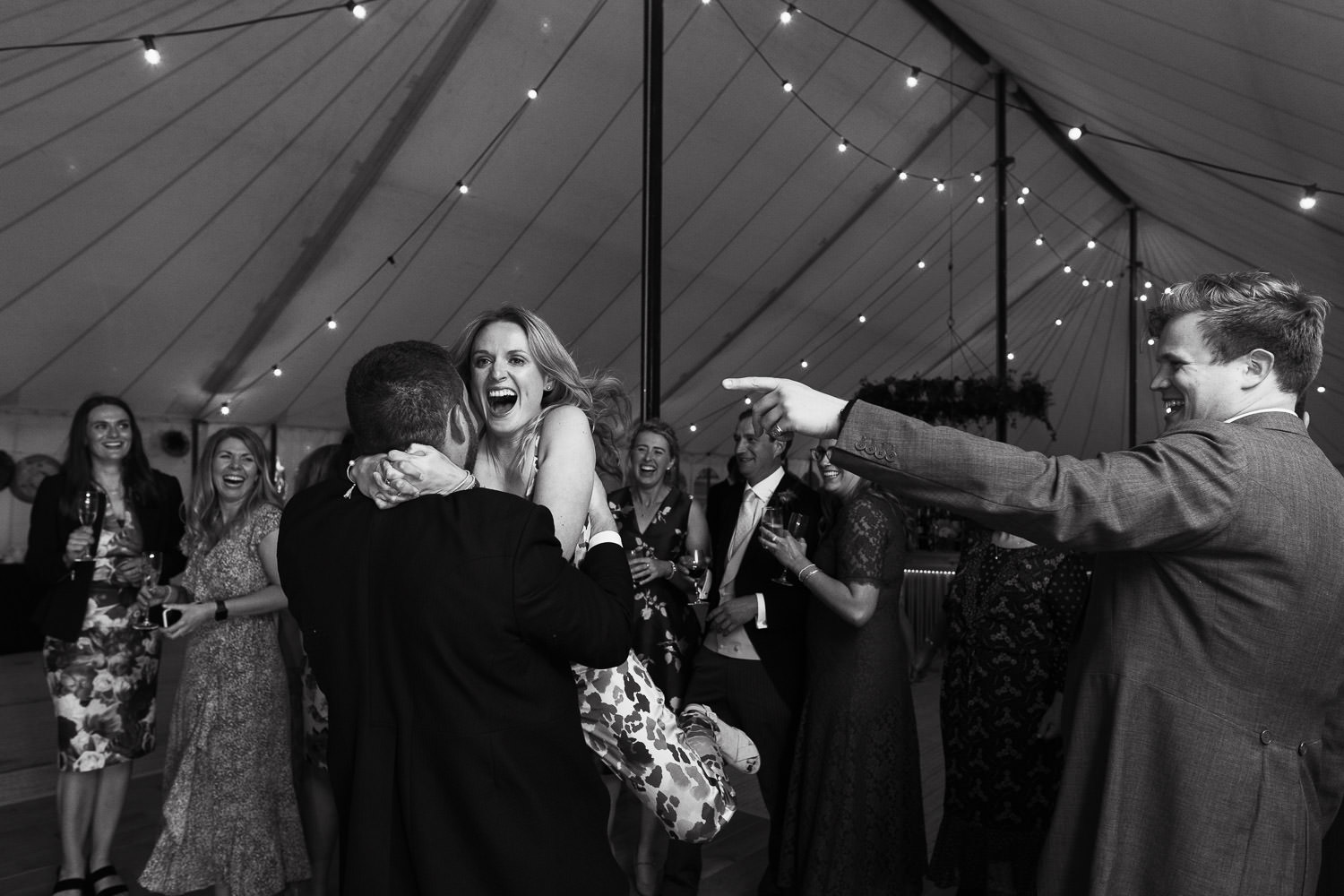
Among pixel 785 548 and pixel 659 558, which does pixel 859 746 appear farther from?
pixel 659 558

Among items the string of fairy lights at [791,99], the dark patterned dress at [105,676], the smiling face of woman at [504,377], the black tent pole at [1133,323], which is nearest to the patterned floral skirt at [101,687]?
the dark patterned dress at [105,676]

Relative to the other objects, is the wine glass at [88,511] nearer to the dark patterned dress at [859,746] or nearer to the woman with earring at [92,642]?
the woman with earring at [92,642]

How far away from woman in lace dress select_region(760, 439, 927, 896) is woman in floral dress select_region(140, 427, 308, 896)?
1.42 meters

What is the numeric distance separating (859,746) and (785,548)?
0.58 metres

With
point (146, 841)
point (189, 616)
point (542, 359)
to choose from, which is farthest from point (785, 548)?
point (146, 841)

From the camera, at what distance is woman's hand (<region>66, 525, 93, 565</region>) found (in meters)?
2.63

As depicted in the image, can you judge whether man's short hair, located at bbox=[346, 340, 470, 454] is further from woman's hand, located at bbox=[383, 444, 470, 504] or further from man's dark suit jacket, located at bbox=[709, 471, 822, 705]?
man's dark suit jacket, located at bbox=[709, 471, 822, 705]

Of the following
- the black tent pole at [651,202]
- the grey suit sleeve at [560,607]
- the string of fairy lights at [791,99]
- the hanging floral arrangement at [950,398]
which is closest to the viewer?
the grey suit sleeve at [560,607]

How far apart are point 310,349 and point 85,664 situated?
5180 millimetres

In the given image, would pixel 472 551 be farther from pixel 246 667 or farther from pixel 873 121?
pixel 873 121

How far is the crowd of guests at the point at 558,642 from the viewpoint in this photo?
1.26m

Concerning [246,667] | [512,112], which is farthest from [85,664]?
[512,112]

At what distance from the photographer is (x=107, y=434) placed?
281cm

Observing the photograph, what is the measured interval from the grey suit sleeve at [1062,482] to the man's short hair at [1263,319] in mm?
176
